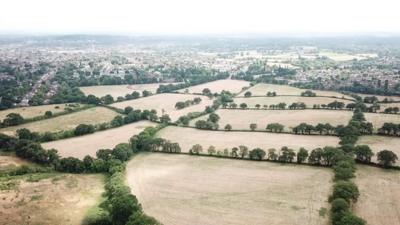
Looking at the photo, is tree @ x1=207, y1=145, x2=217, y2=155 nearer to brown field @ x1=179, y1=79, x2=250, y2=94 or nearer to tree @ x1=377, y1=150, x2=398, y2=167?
tree @ x1=377, y1=150, x2=398, y2=167

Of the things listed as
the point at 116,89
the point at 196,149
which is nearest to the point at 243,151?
the point at 196,149

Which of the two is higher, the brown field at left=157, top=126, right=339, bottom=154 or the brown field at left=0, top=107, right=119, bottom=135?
the brown field at left=157, top=126, right=339, bottom=154

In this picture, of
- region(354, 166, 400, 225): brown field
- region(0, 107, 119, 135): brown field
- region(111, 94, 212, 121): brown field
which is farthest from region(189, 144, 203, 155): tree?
region(0, 107, 119, 135): brown field

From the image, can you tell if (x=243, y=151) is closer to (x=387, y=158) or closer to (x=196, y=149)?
(x=196, y=149)

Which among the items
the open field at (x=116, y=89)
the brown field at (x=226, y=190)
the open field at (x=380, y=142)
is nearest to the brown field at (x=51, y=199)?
the brown field at (x=226, y=190)

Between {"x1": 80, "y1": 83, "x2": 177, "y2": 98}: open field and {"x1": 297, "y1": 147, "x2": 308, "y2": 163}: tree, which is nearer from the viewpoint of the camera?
{"x1": 297, "y1": 147, "x2": 308, "y2": 163}: tree

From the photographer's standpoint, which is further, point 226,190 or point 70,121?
point 70,121
